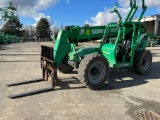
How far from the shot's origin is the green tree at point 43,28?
285 feet

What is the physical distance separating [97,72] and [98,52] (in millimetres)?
1344

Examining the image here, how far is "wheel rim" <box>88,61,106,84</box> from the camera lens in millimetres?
6797

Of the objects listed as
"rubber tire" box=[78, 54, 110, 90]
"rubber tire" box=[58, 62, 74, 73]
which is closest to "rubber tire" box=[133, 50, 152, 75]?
"rubber tire" box=[78, 54, 110, 90]

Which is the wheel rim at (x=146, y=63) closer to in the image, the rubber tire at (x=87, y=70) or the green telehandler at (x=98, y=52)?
the green telehandler at (x=98, y=52)

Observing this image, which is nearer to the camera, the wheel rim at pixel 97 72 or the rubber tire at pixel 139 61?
the wheel rim at pixel 97 72

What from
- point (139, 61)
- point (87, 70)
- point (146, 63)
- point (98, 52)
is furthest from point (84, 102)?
point (146, 63)

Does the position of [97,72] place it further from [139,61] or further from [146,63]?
[146,63]

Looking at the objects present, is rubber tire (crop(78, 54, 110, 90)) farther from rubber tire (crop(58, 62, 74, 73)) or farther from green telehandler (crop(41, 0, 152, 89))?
rubber tire (crop(58, 62, 74, 73))

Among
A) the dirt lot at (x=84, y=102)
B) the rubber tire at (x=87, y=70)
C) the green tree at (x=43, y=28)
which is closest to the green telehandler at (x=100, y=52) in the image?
the rubber tire at (x=87, y=70)

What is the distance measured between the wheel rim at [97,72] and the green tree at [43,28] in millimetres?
82154

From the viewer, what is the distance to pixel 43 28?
87.2m

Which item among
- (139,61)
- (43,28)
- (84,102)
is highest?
(43,28)

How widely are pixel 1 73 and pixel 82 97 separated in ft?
15.8

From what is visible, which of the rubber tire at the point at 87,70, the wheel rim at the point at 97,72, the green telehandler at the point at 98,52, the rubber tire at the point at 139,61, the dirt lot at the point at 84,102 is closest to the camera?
the dirt lot at the point at 84,102
